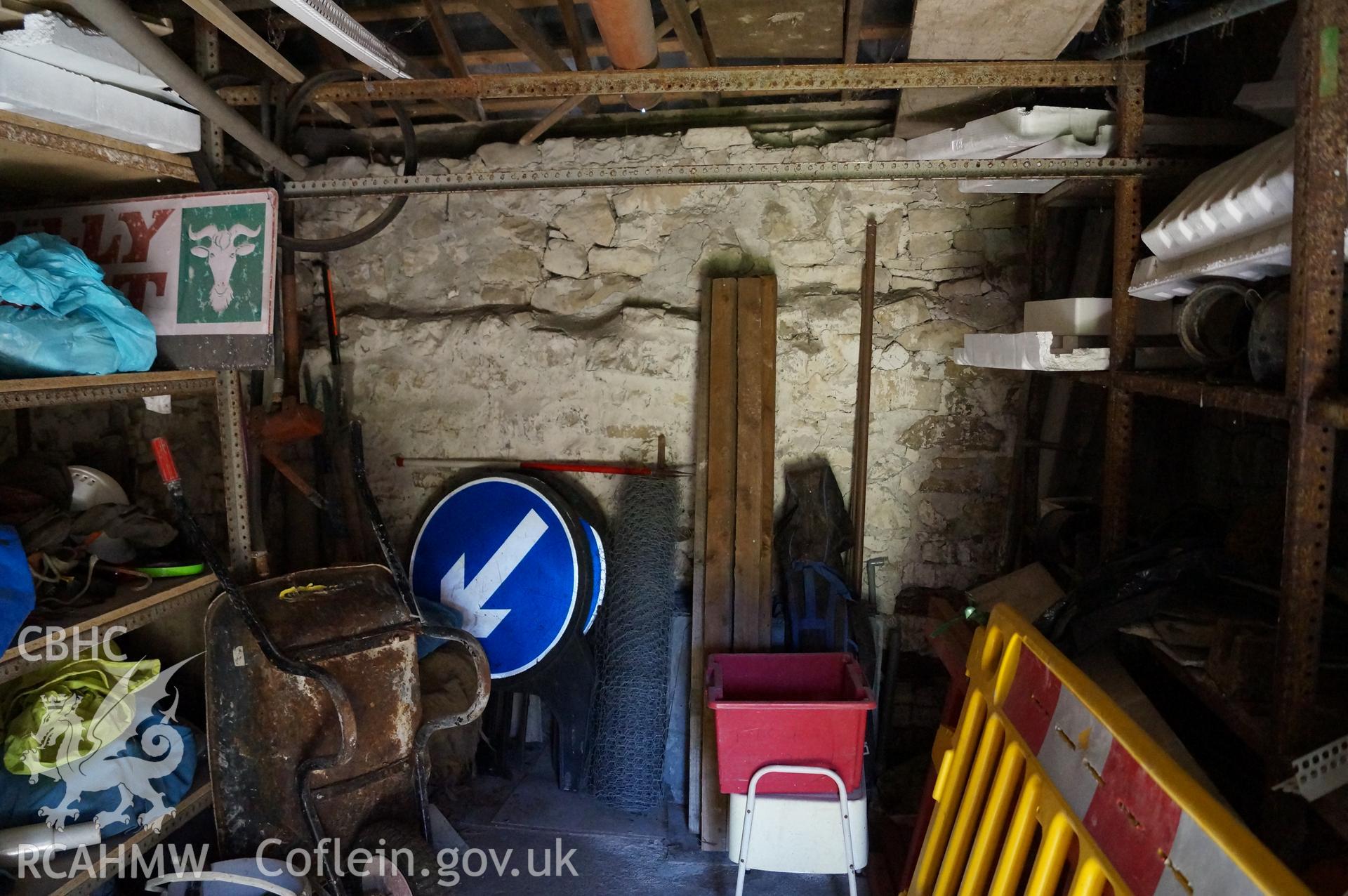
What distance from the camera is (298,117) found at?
8.27ft

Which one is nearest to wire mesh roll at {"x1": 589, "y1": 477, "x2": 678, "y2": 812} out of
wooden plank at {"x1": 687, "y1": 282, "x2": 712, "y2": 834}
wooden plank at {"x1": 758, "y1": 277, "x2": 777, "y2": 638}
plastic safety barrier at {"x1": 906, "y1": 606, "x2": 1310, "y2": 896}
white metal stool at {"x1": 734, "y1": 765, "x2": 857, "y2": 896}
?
wooden plank at {"x1": 687, "y1": 282, "x2": 712, "y2": 834}

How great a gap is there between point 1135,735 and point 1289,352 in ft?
2.52

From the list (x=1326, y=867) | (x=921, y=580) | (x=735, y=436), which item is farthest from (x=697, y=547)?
(x=1326, y=867)

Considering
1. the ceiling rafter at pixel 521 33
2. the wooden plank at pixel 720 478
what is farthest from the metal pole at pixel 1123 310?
the ceiling rafter at pixel 521 33

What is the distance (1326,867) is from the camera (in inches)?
53.1

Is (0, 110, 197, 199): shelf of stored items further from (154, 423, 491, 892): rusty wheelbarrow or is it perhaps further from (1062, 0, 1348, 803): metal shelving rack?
(1062, 0, 1348, 803): metal shelving rack

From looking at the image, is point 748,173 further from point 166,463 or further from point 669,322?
point 166,463

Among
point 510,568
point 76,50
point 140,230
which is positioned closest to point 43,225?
point 140,230

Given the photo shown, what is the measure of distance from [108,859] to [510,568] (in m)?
1.34

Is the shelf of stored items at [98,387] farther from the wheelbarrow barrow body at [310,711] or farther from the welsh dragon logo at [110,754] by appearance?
the welsh dragon logo at [110,754]

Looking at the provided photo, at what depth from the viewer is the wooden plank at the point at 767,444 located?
276cm

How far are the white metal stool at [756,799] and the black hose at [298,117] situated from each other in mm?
2161

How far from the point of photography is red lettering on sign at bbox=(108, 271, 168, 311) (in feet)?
7.03

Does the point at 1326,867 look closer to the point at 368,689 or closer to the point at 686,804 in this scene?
the point at 686,804
